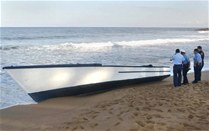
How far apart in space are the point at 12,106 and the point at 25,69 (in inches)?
49.1

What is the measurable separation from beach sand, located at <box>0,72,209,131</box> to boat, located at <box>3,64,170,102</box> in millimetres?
393

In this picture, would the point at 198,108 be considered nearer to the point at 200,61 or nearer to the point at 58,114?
the point at 58,114

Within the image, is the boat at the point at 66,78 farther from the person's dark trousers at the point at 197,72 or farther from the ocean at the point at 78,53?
the person's dark trousers at the point at 197,72

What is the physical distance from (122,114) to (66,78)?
4.29 meters

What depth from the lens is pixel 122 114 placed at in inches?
308

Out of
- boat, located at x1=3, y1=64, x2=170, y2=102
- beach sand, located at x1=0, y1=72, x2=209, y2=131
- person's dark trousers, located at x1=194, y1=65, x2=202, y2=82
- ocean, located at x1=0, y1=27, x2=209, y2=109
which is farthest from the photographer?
ocean, located at x1=0, y1=27, x2=209, y2=109

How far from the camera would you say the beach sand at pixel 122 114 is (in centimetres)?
695

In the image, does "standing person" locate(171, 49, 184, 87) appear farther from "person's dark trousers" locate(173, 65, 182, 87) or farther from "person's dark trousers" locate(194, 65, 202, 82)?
"person's dark trousers" locate(194, 65, 202, 82)

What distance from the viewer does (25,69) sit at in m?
11.1

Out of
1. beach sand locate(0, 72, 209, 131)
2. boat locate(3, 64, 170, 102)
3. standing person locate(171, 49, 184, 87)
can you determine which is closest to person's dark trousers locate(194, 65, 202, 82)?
standing person locate(171, 49, 184, 87)

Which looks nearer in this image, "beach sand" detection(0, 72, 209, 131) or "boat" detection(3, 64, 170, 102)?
"beach sand" detection(0, 72, 209, 131)

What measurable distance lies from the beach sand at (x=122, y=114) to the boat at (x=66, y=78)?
0.39 metres

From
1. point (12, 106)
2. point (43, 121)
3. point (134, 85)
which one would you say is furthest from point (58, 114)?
point (134, 85)

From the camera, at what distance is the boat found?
441 inches
